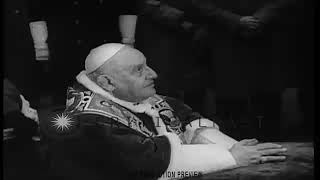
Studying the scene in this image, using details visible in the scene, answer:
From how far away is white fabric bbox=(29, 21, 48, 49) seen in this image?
4.45 meters

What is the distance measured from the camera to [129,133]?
441 centimetres

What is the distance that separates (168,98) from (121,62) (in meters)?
0.40

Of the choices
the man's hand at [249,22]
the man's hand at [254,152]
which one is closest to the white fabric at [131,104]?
the man's hand at [254,152]

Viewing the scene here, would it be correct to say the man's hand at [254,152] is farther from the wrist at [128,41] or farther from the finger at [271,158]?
the wrist at [128,41]

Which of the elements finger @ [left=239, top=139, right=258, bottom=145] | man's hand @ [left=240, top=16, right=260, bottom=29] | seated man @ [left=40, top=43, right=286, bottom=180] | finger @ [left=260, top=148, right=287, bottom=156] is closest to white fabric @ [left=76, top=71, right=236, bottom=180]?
seated man @ [left=40, top=43, right=286, bottom=180]

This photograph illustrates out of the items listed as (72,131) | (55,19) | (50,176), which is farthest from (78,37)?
(50,176)

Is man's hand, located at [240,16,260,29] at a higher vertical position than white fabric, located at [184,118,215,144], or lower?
higher

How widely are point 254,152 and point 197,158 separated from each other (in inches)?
15.5

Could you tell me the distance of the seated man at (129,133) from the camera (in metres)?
4.42

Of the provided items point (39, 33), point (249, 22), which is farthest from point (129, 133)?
point (249, 22)

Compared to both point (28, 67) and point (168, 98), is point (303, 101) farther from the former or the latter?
point (28, 67)

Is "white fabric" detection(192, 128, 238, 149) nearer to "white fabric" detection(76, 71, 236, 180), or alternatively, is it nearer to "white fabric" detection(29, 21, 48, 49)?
"white fabric" detection(76, 71, 236, 180)

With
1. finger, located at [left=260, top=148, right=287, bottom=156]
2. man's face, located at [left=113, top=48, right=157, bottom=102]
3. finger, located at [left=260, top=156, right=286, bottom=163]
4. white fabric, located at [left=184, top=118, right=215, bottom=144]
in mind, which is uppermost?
man's face, located at [left=113, top=48, right=157, bottom=102]

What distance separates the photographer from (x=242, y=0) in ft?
14.8
